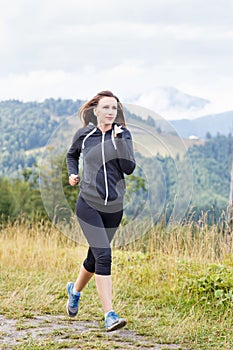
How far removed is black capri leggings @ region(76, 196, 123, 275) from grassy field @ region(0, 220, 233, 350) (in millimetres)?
547

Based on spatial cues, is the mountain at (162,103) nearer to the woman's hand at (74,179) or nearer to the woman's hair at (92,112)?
the woman's hair at (92,112)

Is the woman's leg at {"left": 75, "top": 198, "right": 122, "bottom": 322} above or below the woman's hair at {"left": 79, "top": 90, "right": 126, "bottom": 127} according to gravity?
below

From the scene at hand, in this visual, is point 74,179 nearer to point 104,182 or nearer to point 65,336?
point 104,182

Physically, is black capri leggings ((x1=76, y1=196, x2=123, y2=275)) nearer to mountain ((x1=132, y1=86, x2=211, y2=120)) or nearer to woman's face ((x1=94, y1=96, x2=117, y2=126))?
woman's face ((x1=94, y1=96, x2=117, y2=126))

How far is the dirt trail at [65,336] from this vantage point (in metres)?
4.15

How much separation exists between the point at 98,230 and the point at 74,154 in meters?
0.65

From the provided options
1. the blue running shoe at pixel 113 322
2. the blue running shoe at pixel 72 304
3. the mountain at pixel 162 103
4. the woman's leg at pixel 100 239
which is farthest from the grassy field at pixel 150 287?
the mountain at pixel 162 103

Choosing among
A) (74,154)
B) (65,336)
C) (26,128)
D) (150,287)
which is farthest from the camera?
(26,128)

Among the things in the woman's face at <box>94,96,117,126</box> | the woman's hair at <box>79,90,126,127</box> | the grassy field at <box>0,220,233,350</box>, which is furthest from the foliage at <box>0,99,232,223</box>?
the woman's face at <box>94,96,117,126</box>

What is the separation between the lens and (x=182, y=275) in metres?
6.05

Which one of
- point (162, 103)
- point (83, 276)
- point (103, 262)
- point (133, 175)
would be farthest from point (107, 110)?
point (162, 103)

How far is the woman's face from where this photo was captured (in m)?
4.38

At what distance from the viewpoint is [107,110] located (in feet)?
14.4

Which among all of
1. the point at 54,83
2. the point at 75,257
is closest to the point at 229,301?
the point at 75,257
